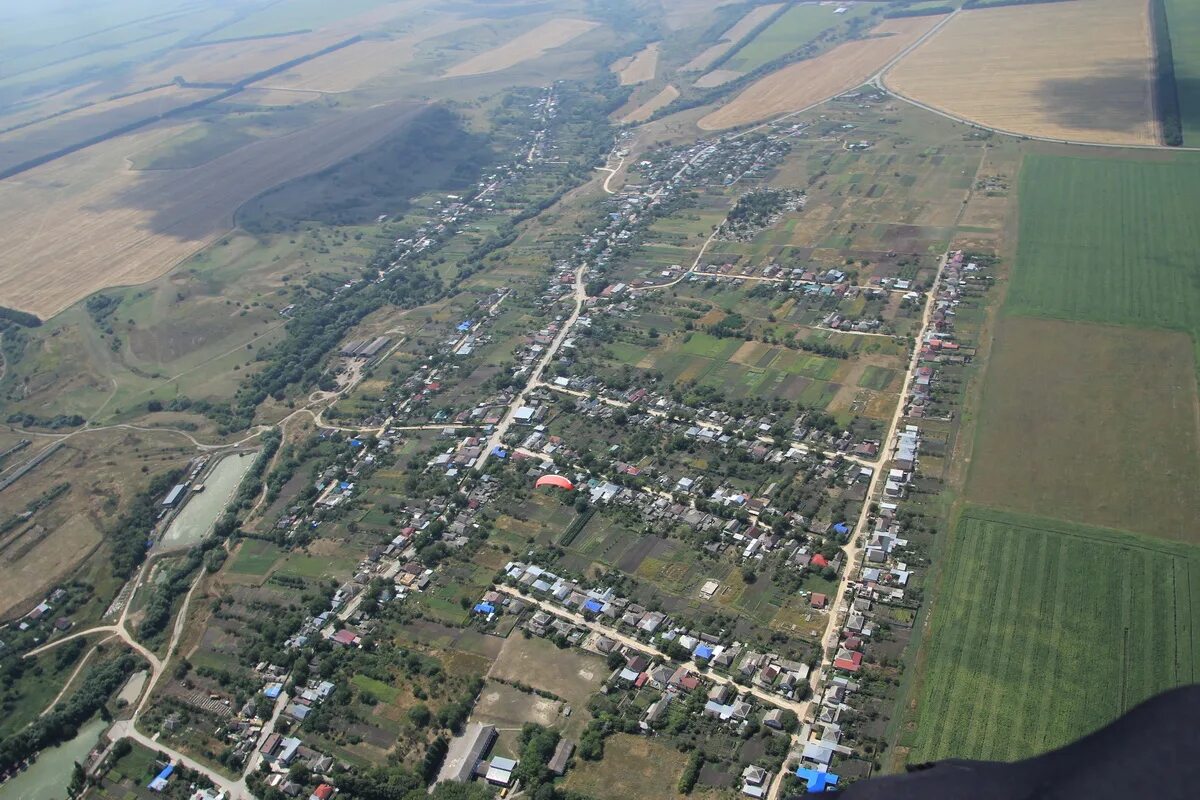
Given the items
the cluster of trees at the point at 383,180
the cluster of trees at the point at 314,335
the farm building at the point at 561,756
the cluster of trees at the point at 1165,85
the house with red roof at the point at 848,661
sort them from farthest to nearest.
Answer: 1. the cluster of trees at the point at 383,180
2. the cluster of trees at the point at 1165,85
3. the cluster of trees at the point at 314,335
4. the house with red roof at the point at 848,661
5. the farm building at the point at 561,756

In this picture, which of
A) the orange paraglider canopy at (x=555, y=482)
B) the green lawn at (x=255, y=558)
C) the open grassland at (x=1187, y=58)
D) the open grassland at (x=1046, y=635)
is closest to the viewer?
the open grassland at (x=1046, y=635)

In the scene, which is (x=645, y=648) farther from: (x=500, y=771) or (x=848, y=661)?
(x=848, y=661)

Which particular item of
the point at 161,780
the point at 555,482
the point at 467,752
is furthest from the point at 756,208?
the point at 161,780

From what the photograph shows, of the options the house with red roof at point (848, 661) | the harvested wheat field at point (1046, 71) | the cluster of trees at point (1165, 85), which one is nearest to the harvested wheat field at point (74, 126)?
the harvested wheat field at point (1046, 71)

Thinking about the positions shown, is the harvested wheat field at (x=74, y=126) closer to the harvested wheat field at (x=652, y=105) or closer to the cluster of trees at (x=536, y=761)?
the harvested wheat field at (x=652, y=105)

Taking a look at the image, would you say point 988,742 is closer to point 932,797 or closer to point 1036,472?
point 1036,472

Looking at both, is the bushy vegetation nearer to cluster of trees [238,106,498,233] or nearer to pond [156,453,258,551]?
cluster of trees [238,106,498,233]

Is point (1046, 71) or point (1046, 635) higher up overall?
point (1046, 635)
